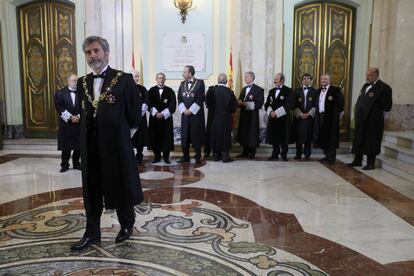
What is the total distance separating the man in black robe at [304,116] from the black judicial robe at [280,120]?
0.58 ft

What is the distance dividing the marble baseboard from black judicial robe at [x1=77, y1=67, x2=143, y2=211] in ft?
19.1

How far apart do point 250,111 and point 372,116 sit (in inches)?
79.2

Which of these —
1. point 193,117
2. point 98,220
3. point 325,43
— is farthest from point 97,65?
point 325,43

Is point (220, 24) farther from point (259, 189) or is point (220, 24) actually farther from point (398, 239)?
point (398, 239)

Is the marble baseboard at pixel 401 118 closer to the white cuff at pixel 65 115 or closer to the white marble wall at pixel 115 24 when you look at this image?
the white marble wall at pixel 115 24

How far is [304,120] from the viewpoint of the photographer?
6.66 meters

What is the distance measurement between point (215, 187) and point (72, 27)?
18.2 ft

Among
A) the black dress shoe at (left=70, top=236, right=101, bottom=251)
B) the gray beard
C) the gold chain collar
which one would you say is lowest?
the black dress shoe at (left=70, top=236, right=101, bottom=251)

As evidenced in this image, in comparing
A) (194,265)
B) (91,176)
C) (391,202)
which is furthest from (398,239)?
(91,176)

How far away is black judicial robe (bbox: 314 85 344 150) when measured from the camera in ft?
21.0

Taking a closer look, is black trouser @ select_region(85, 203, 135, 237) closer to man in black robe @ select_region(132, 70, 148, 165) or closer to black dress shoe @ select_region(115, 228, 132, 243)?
black dress shoe @ select_region(115, 228, 132, 243)

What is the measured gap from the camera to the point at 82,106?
2.85 meters

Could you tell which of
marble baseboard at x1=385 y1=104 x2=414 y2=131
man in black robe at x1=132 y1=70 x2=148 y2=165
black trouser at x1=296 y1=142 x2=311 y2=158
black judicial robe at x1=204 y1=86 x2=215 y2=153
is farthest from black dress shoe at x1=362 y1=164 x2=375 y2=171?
man in black robe at x1=132 y1=70 x2=148 y2=165

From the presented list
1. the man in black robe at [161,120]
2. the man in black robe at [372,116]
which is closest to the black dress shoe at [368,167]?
the man in black robe at [372,116]
